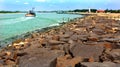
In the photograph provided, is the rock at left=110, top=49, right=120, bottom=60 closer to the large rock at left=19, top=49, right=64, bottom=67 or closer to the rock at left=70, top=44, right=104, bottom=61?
the rock at left=70, top=44, right=104, bottom=61

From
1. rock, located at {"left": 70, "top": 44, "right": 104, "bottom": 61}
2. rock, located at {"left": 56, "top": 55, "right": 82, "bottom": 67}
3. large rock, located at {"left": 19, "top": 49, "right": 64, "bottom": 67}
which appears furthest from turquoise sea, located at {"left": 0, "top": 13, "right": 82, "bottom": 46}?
rock, located at {"left": 56, "top": 55, "right": 82, "bottom": 67}

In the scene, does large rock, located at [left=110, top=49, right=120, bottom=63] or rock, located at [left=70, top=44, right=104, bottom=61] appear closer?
large rock, located at [left=110, top=49, right=120, bottom=63]

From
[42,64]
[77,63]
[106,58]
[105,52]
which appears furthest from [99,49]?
[42,64]

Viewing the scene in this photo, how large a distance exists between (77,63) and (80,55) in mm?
1166

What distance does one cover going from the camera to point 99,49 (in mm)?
→ 8828

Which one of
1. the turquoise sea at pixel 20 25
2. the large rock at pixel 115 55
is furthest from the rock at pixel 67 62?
the turquoise sea at pixel 20 25

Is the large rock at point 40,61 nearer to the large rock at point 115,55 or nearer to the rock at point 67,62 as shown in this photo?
the rock at point 67,62

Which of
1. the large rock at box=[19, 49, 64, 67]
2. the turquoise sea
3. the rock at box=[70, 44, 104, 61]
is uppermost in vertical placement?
the large rock at box=[19, 49, 64, 67]

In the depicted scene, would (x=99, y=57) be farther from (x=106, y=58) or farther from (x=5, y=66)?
(x=5, y=66)

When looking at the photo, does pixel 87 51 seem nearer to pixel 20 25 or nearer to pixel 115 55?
pixel 115 55

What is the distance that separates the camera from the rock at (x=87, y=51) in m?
8.41

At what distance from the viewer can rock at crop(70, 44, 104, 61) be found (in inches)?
331

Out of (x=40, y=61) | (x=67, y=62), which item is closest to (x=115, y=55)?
(x=67, y=62)

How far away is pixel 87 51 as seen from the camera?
8734 mm
